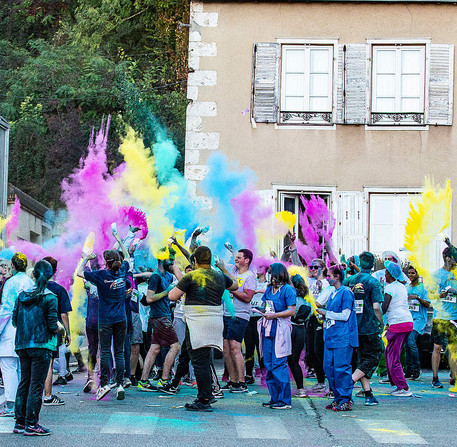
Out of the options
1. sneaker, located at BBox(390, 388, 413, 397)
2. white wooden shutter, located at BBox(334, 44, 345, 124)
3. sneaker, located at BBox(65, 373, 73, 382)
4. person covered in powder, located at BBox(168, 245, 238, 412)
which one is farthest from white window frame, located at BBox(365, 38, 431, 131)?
person covered in powder, located at BBox(168, 245, 238, 412)

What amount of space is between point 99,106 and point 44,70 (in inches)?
122

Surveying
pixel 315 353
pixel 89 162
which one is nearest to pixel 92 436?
pixel 315 353

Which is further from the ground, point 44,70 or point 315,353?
point 44,70

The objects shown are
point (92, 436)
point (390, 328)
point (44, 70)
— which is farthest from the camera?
point (44, 70)

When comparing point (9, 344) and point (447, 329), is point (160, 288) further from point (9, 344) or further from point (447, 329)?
point (447, 329)

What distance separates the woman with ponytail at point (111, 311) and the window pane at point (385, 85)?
9490 millimetres

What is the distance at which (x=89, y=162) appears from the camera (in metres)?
17.2

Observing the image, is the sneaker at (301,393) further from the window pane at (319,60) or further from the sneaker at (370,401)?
the window pane at (319,60)

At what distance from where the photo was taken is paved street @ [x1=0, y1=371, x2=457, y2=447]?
8789 mm

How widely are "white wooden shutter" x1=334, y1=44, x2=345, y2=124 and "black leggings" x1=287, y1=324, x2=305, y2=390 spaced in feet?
25.8

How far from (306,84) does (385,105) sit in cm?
160

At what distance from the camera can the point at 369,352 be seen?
1175cm

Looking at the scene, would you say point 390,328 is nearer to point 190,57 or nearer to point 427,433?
point 427,433

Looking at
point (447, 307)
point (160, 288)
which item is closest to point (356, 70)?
point (447, 307)
